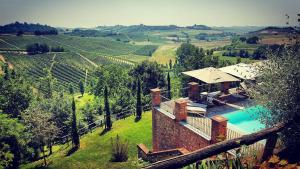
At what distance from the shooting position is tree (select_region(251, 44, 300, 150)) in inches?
338

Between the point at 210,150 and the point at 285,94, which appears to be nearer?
the point at 210,150

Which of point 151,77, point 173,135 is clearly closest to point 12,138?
point 173,135

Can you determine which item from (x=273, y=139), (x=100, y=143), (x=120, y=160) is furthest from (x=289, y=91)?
(x=100, y=143)

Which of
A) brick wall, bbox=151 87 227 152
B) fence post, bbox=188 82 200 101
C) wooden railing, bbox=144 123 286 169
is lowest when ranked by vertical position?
brick wall, bbox=151 87 227 152

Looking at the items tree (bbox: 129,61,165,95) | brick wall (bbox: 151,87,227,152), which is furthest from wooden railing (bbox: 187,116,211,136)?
tree (bbox: 129,61,165,95)

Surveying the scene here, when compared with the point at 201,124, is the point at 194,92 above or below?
above

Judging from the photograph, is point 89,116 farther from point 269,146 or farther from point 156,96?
point 269,146

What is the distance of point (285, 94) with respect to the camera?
8859mm

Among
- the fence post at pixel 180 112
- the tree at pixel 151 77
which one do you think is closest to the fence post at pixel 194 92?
the fence post at pixel 180 112

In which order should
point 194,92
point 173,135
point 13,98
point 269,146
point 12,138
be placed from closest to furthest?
point 269,146, point 173,135, point 194,92, point 12,138, point 13,98

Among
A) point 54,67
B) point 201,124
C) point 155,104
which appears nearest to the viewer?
point 201,124

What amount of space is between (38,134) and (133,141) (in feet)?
32.0

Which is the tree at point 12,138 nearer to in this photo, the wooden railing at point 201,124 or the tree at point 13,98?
the tree at point 13,98

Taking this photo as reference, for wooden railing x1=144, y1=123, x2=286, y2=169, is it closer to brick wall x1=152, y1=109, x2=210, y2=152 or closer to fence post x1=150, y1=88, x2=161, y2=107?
brick wall x1=152, y1=109, x2=210, y2=152
